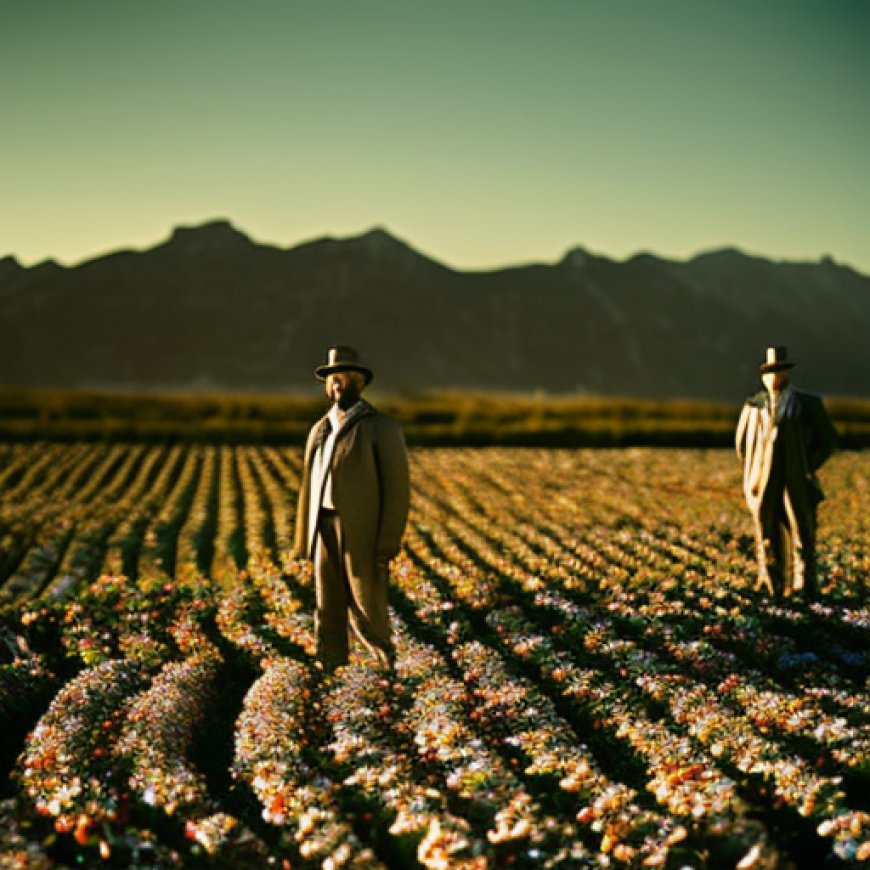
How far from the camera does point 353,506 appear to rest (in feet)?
28.3

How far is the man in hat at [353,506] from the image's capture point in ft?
28.3

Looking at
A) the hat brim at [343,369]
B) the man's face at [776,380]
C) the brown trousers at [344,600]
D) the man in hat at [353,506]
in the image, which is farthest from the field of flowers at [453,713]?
the hat brim at [343,369]

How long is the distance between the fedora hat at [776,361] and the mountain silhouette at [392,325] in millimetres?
131176

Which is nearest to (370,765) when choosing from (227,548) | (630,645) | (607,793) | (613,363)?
(607,793)

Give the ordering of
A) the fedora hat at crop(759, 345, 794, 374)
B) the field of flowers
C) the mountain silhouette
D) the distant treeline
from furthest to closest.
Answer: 1. the mountain silhouette
2. the distant treeline
3. the fedora hat at crop(759, 345, 794, 374)
4. the field of flowers

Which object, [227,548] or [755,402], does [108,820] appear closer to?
[755,402]

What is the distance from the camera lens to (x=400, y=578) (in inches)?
539

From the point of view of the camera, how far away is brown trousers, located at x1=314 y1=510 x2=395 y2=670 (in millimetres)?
8805

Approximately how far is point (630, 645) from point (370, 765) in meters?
3.58

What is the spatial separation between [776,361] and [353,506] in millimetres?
5655

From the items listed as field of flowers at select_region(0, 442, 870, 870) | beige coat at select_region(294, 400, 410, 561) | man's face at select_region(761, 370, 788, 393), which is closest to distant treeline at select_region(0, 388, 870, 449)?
field of flowers at select_region(0, 442, 870, 870)

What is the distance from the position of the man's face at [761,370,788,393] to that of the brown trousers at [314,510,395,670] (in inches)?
209

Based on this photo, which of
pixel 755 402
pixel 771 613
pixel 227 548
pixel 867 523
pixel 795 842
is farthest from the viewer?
pixel 867 523

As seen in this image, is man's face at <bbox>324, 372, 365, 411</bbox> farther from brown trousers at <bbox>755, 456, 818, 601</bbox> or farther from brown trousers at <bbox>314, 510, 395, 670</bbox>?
brown trousers at <bbox>755, 456, 818, 601</bbox>
